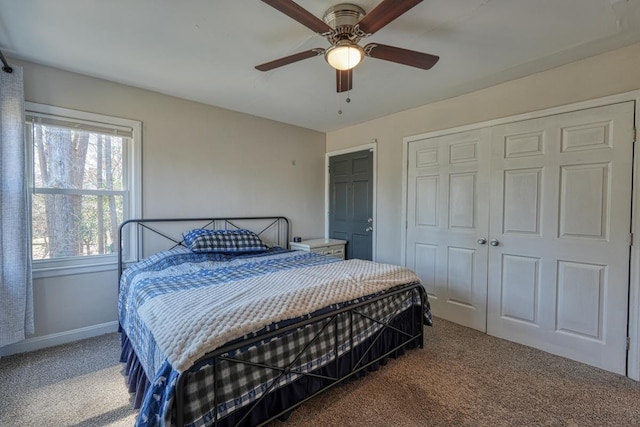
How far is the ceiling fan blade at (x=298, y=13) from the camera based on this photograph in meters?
1.30

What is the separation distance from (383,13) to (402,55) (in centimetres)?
40

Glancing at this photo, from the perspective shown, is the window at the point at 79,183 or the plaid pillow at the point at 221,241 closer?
the window at the point at 79,183

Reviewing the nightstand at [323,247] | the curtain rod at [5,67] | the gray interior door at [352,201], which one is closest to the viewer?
the curtain rod at [5,67]

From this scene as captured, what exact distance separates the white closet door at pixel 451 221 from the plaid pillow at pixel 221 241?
190 cm

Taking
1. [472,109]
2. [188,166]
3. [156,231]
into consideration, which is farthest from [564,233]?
[156,231]

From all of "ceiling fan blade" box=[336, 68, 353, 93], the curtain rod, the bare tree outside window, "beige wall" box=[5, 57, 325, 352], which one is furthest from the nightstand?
the curtain rod

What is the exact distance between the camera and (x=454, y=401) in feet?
6.10

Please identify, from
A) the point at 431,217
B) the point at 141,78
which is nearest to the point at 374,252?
the point at 431,217

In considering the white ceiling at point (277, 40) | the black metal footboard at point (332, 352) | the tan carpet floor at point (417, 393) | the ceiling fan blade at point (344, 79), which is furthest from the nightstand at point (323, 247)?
the ceiling fan blade at point (344, 79)

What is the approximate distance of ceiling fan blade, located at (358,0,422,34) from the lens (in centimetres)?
133

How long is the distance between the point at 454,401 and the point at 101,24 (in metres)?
3.40

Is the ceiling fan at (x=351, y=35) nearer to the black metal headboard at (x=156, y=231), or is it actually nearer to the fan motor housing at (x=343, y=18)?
the fan motor housing at (x=343, y=18)

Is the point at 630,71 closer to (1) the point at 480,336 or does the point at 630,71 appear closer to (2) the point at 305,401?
(1) the point at 480,336

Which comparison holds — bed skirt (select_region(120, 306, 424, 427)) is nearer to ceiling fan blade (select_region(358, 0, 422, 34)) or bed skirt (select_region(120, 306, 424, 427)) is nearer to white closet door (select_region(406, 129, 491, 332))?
white closet door (select_region(406, 129, 491, 332))
